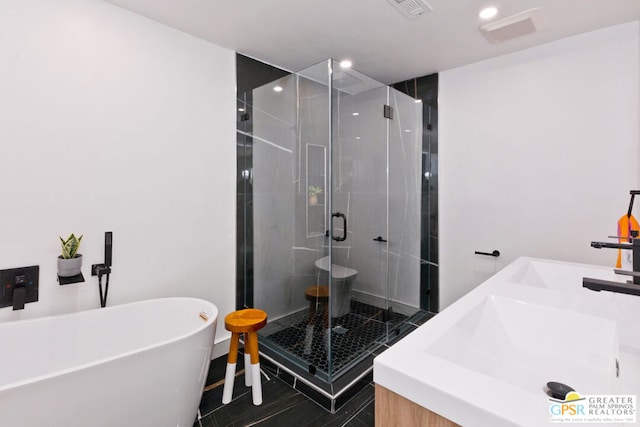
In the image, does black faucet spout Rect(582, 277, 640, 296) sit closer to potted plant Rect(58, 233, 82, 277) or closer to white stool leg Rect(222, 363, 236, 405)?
white stool leg Rect(222, 363, 236, 405)

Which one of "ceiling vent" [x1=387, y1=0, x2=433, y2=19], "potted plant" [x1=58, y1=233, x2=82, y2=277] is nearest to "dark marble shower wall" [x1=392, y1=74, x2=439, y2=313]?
"ceiling vent" [x1=387, y1=0, x2=433, y2=19]

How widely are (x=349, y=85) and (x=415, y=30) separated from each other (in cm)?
63

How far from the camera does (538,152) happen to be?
102 inches

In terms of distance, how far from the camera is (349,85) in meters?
2.33

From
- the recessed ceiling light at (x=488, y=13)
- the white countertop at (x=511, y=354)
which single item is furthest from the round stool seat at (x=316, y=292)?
the recessed ceiling light at (x=488, y=13)

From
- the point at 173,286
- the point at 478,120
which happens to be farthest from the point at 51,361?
the point at 478,120

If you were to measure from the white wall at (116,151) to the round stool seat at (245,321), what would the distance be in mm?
479

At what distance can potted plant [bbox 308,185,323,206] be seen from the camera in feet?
7.95

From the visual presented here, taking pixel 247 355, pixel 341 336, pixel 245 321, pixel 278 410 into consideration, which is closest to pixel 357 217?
pixel 341 336

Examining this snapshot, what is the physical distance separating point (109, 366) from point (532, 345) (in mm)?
1797

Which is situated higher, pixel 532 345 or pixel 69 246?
pixel 69 246

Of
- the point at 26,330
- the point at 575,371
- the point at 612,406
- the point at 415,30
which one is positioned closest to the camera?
the point at 612,406

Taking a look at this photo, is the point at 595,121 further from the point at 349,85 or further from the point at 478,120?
the point at 349,85

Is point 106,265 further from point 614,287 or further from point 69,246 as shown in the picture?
point 614,287
